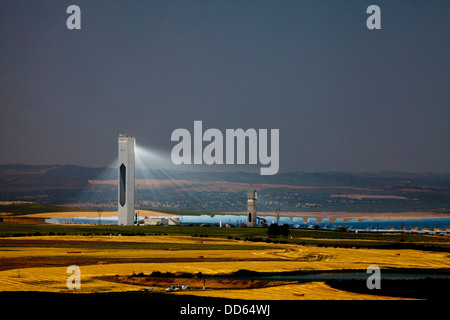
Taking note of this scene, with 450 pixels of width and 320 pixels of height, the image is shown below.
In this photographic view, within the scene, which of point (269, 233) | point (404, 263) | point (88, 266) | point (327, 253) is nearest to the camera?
point (88, 266)

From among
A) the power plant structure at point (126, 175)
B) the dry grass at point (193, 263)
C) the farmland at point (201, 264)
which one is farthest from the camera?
the power plant structure at point (126, 175)

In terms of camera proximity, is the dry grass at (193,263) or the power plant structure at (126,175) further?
the power plant structure at (126,175)

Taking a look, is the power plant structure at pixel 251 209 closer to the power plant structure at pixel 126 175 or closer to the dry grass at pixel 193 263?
the power plant structure at pixel 126 175

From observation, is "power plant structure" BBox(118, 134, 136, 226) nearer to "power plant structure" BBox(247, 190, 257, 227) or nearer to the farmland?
"power plant structure" BBox(247, 190, 257, 227)

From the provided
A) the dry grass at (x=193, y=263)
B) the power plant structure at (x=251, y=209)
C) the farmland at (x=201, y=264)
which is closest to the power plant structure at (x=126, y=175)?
the power plant structure at (x=251, y=209)

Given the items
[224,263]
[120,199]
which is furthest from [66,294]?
[120,199]

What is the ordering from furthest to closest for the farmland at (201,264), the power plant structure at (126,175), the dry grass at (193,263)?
the power plant structure at (126,175) → the farmland at (201,264) → the dry grass at (193,263)
